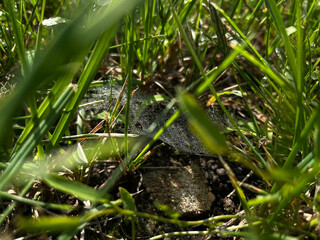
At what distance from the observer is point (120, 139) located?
1263mm

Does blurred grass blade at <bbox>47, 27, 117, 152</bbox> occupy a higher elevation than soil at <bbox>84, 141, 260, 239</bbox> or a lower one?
higher

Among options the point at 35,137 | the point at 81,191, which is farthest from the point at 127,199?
the point at 35,137

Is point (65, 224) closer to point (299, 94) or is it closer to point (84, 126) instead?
point (299, 94)

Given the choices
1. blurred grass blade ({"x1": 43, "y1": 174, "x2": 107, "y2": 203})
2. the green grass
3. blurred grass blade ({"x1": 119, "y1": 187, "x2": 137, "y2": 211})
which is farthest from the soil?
blurred grass blade ({"x1": 43, "y1": 174, "x2": 107, "y2": 203})

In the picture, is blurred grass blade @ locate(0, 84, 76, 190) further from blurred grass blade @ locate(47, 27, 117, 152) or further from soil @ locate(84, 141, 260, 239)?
soil @ locate(84, 141, 260, 239)

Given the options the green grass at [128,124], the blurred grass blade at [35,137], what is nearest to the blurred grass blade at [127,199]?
the green grass at [128,124]

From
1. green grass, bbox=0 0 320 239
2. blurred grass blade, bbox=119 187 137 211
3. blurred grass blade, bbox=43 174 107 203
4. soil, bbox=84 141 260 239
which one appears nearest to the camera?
green grass, bbox=0 0 320 239

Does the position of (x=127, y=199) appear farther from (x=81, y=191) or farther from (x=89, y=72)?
(x=89, y=72)

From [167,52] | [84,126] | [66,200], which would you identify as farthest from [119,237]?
[167,52]

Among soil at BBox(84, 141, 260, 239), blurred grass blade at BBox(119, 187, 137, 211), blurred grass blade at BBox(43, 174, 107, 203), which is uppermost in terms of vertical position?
blurred grass blade at BBox(43, 174, 107, 203)

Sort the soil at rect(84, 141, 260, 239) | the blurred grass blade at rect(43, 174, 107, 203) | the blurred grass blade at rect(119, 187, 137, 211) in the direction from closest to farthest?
1. the blurred grass blade at rect(43, 174, 107, 203)
2. the blurred grass blade at rect(119, 187, 137, 211)
3. the soil at rect(84, 141, 260, 239)

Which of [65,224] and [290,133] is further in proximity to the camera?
[290,133]

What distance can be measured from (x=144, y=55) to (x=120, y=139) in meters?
0.40

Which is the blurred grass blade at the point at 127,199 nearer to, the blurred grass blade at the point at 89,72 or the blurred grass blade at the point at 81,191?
the blurred grass blade at the point at 81,191
